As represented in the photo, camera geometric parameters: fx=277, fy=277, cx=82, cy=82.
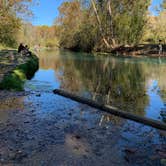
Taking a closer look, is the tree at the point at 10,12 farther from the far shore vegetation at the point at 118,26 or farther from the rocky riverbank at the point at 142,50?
the rocky riverbank at the point at 142,50

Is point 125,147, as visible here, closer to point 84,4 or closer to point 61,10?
point 84,4

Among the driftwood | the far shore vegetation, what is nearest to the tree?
the far shore vegetation

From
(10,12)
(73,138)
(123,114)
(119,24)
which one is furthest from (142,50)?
(73,138)

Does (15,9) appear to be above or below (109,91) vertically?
above

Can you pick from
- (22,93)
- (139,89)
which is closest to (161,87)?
(139,89)

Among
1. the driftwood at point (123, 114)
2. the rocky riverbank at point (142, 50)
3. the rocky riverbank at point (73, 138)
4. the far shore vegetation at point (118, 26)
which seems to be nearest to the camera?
the rocky riverbank at point (73, 138)

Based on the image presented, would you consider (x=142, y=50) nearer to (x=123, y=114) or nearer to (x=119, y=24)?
(x=119, y=24)

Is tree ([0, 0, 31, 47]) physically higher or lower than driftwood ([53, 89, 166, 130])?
higher

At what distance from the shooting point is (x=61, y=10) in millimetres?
78438

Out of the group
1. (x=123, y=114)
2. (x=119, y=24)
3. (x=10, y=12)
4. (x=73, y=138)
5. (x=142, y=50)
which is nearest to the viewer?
(x=73, y=138)

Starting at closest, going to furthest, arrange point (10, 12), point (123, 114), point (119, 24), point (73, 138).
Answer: point (73, 138) → point (123, 114) → point (10, 12) → point (119, 24)

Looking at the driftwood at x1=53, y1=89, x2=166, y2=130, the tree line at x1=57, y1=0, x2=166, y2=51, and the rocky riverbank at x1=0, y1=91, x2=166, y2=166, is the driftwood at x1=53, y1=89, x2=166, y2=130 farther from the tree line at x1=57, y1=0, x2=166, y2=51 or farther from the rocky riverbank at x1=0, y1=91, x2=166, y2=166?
the tree line at x1=57, y1=0, x2=166, y2=51

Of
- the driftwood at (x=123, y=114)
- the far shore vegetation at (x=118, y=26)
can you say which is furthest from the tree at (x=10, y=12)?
the driftwood at (x=123, y=114)

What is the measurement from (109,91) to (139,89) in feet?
5.47
